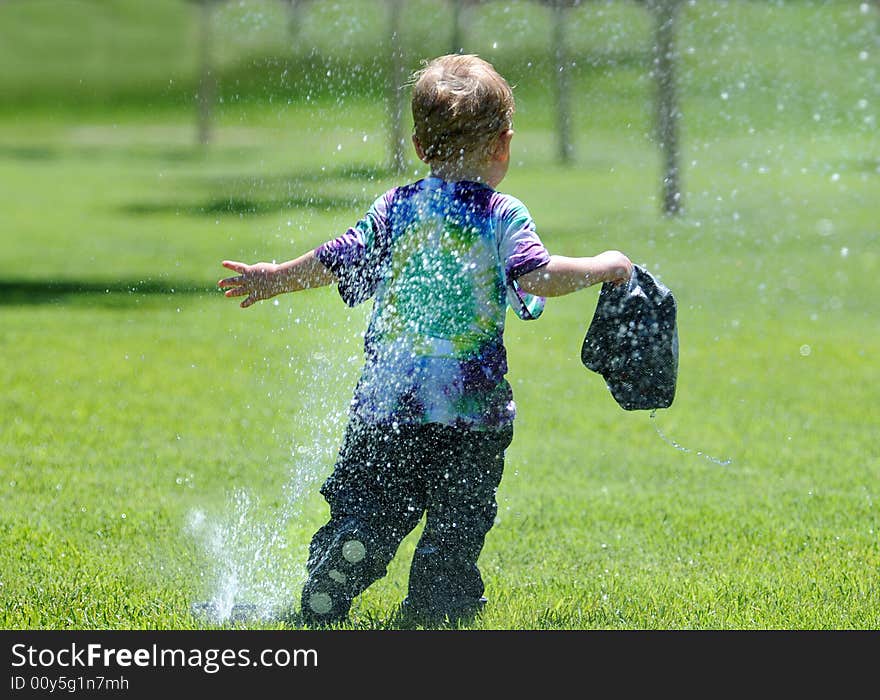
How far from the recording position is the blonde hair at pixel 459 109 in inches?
134

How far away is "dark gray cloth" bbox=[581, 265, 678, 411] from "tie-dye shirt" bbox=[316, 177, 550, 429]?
0.86 feet

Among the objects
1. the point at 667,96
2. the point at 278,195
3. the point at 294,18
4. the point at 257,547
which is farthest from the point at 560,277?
the point at 294,18

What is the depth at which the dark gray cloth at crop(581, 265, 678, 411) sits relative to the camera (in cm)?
362

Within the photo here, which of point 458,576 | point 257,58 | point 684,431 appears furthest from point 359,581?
point 257,58

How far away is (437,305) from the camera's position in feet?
11.3

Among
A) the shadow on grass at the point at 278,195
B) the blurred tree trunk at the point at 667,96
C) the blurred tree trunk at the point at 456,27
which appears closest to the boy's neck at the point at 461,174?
the shadow on grass at the point at 278,195

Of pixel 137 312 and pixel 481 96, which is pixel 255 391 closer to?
pixel 137 312

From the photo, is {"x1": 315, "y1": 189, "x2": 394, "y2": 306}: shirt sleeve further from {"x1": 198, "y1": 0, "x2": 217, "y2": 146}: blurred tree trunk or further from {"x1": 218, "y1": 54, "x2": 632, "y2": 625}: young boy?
{"x1": 198, "y1": 0, "x2": 217, "y2": 146}: blurred tree trunk

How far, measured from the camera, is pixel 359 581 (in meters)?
3.58

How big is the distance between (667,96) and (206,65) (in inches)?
867

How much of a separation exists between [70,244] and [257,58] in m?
23.9

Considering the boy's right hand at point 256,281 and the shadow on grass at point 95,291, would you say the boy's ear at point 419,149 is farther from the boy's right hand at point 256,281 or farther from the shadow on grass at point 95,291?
the shadow on grass at point 95,291

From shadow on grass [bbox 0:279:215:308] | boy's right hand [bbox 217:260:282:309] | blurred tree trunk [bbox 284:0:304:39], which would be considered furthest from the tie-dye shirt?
blurred tree trunk [bbox 284:0:304:39]

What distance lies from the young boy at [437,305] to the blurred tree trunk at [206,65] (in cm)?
3108
